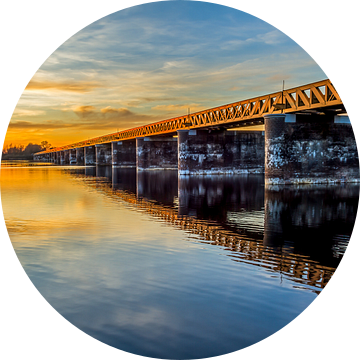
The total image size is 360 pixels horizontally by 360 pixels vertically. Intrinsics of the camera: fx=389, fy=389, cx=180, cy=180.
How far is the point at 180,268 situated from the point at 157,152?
4999 cm

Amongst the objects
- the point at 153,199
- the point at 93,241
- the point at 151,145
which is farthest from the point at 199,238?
the point at 151,145

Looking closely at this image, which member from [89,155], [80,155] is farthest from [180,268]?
[80,155]

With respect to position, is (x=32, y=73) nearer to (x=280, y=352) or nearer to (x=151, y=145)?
(x=280, y=352)

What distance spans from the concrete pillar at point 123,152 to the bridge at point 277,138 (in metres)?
22.4

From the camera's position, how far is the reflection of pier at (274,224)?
25.0 feet

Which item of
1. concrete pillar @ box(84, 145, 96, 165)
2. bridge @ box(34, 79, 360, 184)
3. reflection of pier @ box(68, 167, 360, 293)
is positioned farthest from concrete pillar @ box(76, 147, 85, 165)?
reflection of pier @ box(68, 167, 360, 293)

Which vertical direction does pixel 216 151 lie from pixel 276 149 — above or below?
above

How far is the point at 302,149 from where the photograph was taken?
25875 mm

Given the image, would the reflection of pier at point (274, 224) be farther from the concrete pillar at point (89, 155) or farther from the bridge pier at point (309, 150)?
the concrete pillar at point (89, 155)

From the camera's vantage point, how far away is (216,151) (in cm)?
4112

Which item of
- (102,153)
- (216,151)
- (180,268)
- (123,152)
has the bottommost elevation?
(180,268)

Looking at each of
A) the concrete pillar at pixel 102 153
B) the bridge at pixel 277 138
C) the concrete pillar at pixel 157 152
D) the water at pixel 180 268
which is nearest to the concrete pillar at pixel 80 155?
the concrete pillar at pixel 102 153

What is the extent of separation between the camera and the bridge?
81.9 ft

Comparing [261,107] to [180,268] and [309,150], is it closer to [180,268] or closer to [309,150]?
[309,150]
